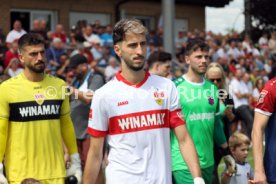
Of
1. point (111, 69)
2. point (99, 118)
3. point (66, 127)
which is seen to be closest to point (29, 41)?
point (66, 127)

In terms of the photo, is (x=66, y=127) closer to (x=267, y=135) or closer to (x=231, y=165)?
(x=267, y=135)

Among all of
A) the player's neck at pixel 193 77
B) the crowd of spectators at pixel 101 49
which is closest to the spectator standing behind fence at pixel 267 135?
the player's neck at pixel 193 77

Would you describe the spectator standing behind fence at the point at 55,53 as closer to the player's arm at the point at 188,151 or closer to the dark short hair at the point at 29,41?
the dark short hair at the point at 29,41

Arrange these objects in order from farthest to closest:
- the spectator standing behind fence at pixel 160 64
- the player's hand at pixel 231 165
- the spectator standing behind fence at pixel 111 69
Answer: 1. the spectator standing behind fence at pixel 111 69
2. the spectator standing behind fence at pixel 160 64
3. the player's hand at pixel 231 165

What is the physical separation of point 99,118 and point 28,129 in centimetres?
122

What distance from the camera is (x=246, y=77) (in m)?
20.0

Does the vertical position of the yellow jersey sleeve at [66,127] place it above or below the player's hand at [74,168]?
above

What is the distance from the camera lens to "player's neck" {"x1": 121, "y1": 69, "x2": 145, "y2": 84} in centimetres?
499

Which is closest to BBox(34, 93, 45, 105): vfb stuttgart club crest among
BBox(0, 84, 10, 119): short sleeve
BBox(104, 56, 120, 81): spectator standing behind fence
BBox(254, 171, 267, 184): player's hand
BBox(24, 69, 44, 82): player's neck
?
BBox(24, 69, 44, 82): player's neck

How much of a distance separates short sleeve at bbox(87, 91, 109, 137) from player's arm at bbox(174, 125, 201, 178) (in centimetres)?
52

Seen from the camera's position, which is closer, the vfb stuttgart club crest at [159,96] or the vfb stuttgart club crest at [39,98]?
the vfb stuttgart club crest at [159,96]

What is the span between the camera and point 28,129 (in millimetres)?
6012

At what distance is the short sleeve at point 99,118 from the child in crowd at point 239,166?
9.64 feet

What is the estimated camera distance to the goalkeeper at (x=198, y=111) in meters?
7.06
